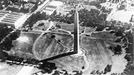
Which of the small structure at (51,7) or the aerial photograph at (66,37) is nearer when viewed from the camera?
the aerial photograph at (66,37)

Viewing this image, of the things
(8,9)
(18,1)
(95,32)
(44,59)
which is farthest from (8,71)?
(18,1)

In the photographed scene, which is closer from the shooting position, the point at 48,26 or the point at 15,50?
the point at 15,50

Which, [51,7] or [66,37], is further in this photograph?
[51,7]

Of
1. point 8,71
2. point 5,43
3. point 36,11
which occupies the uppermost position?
point 36,11

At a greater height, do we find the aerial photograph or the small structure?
the small structure

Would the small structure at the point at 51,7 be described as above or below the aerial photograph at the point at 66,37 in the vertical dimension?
above

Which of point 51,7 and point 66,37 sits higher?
point 51,7

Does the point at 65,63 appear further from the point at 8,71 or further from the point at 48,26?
the point at 48,26

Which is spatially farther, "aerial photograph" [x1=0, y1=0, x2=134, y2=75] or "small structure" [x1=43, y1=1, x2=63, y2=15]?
"small structure" [x1=43, y1=1, x2=63, y2=15]
